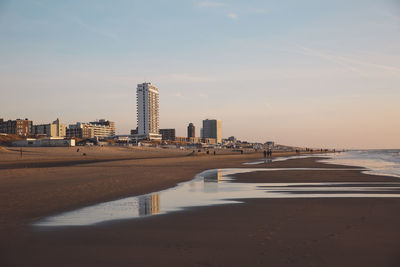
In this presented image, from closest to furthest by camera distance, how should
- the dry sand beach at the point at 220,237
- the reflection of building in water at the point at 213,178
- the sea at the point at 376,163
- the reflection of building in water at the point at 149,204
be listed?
the dry sand beach at the point at 220,237, the reflection of building in water at the point at 149,204, the reflection of building in water at the point at 213,178, the sea at the point at 376,163

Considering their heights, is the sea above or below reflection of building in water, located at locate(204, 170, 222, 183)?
below

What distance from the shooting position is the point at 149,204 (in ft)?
41.8

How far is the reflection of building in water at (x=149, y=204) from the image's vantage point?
36.6ft

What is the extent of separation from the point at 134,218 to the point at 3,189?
9510 mm

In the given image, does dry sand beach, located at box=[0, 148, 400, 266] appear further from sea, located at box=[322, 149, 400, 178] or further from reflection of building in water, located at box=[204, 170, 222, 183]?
sea, located at box=[322, 149, 400, 178]

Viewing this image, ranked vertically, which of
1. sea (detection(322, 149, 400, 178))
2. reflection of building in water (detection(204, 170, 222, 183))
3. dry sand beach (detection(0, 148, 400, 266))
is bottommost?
sea (detection(322, 149, 400, 178))

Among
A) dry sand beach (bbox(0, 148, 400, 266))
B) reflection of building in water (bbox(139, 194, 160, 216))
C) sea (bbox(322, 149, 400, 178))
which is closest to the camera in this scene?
dry sand beach (bbox(0, 148, 400, 266))

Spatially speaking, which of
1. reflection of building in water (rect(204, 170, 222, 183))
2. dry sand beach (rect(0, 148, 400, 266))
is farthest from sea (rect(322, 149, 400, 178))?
dry sand beach (rect(0, 148, 400, 266))

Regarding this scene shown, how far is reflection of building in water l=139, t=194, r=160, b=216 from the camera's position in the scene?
36.6 feet

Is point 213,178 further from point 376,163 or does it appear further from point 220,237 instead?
point 376,163

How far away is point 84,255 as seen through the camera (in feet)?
21.4

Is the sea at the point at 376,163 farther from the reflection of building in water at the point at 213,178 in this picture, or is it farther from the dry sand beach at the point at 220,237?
the dry sand beach at the point at 220,237

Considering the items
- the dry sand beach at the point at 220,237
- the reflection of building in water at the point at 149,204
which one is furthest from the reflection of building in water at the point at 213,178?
the dry sand beach at the point at 220,237

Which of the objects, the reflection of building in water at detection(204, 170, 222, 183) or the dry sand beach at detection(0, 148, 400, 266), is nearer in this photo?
the dry sand beach at detection(0, 148, 400, 266)
